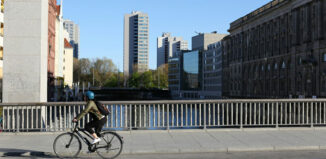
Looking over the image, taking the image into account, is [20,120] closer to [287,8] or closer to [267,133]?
[267,133]

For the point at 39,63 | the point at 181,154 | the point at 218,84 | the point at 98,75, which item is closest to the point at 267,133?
the point at 181,154

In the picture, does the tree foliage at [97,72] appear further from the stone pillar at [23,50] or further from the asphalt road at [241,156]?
the asphalt road at [241,156]

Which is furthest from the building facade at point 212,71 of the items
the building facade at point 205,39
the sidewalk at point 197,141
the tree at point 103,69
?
the sidewalk at point 197,141

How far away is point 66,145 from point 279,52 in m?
82.2

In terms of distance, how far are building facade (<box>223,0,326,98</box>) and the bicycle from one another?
199ft

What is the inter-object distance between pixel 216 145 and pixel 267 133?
11.6 ft

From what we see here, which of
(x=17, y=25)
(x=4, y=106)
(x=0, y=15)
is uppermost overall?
(x=0, y=15)

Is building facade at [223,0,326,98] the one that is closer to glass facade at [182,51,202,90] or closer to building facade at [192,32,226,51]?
glass facade at [182,51,202,90]

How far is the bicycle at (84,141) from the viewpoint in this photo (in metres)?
11.6

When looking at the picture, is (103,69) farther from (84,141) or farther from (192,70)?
(84,141)

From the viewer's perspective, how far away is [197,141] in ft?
47.7

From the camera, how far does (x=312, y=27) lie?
244 ft

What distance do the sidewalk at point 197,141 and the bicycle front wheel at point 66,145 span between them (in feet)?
2.24

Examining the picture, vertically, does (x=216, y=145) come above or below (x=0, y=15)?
below
